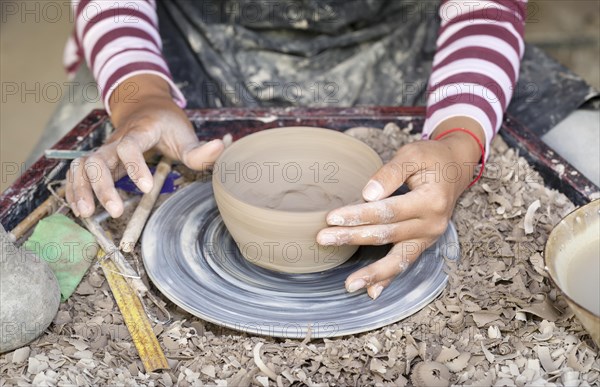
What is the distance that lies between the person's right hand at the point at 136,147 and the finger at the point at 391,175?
436mm

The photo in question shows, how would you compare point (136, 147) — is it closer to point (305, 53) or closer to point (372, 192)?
point (372, 192)

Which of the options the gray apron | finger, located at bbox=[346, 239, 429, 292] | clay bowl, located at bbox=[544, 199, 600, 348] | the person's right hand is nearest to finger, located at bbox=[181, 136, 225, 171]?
the person's right hand

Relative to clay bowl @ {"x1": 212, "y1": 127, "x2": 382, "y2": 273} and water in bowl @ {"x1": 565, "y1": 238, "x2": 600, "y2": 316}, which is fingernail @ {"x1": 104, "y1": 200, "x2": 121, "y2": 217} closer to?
clay bowl @ {"x1": 212, "y1": 127, "x2": 382, "y2": 273}

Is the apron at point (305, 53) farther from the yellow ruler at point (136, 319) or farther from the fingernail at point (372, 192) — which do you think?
the fingernail at point (372, 192)

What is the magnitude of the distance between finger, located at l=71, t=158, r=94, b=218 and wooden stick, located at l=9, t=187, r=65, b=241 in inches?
6.6

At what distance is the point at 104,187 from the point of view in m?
1.55

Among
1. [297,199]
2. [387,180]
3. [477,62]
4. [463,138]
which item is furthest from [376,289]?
[477,62]

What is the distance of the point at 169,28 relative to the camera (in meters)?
2.38

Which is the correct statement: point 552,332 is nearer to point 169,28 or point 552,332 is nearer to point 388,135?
point 388,135

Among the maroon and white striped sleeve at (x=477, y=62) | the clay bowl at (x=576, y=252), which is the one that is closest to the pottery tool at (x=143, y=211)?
the maroon and white striped sleeve at (x=477, y=62)

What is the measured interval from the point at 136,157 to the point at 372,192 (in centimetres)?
57

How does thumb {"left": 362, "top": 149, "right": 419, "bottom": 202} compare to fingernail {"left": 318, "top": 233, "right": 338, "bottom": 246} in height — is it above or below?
above

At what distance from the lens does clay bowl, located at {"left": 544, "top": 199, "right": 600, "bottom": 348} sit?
1212 millimetres

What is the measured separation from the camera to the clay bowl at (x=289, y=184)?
4.91 feet
